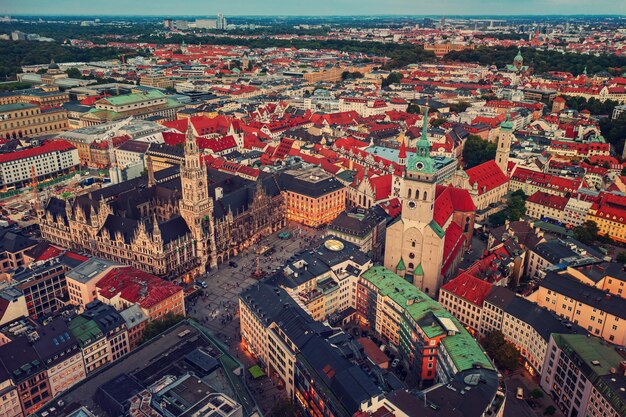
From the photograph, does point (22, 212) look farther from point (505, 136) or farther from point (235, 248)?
point (505, 136)

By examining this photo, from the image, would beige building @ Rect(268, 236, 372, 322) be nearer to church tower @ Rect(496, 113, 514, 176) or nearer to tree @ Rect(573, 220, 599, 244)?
tree @ Rect(573, 220, 599, 244)

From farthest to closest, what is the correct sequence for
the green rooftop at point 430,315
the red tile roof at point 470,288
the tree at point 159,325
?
the red tile roof at point 470,288 → the tree at point 159,325 → the green rooftop at point 430,315

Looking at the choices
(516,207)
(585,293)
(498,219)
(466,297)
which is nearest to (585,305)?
(585,293)

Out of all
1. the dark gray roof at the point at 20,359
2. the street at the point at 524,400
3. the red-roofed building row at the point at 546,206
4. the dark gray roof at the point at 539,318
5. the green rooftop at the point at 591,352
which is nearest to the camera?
the green rooftop at the point at 591,352

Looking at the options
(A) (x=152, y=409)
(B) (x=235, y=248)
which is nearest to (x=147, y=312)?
(A) (x=152, y=409)

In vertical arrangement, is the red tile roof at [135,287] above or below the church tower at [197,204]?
below

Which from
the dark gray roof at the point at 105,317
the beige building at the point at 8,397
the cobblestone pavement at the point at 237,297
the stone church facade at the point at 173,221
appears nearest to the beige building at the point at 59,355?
the dark gray roof at the point at 105,317

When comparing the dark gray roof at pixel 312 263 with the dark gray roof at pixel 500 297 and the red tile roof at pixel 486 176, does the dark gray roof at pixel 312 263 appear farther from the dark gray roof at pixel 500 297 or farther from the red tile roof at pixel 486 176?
the red tile roof at pixel 486 176

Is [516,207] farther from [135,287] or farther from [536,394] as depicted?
[135,287]
